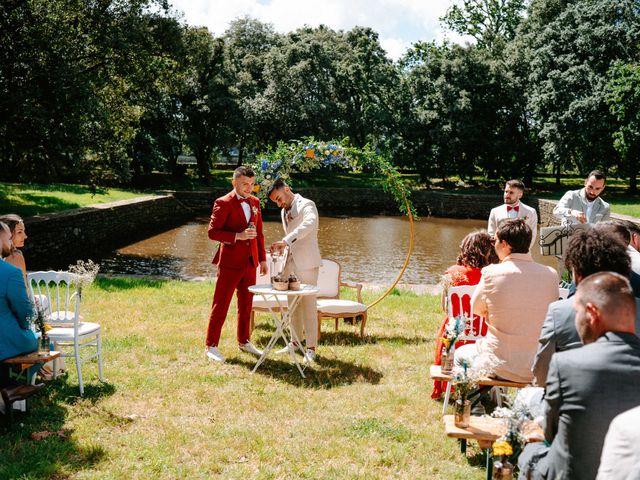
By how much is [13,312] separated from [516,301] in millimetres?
4012

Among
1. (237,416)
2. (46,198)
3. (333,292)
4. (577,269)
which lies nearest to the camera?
(577,269)

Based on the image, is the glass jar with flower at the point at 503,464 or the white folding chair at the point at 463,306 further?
the white folding chair at the point at 463,306

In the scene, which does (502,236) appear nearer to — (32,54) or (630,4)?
(32,54)

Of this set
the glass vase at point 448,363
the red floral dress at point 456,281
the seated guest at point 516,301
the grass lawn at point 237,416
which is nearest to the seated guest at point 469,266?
the red floral dress at point 456,281

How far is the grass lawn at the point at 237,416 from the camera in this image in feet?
14.8

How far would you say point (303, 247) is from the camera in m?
7.37

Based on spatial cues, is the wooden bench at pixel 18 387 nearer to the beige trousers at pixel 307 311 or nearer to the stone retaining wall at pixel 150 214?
the beige trousers at pixel 307 311

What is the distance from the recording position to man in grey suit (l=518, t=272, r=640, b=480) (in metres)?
2.68

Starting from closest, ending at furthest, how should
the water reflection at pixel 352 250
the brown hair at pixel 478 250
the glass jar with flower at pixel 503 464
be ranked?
1. the glass jar with flower at pixel 503 464
2. the brown hair at pixel 478 250
3. the water reflection at pixel 352 250

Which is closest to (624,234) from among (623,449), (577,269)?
(577,269)

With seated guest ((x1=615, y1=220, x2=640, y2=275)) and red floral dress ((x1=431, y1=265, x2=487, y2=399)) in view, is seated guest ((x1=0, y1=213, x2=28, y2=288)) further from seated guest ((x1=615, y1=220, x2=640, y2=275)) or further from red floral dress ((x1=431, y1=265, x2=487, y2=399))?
seated guest ((x1=615, y1=220, x2=640, y2=275))

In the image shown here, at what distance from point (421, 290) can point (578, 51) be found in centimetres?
2686

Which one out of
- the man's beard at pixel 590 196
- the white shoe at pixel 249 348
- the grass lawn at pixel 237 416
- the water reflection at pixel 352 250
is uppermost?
the man's beard at pixel 590 196

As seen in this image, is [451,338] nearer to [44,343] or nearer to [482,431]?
[482,431]
